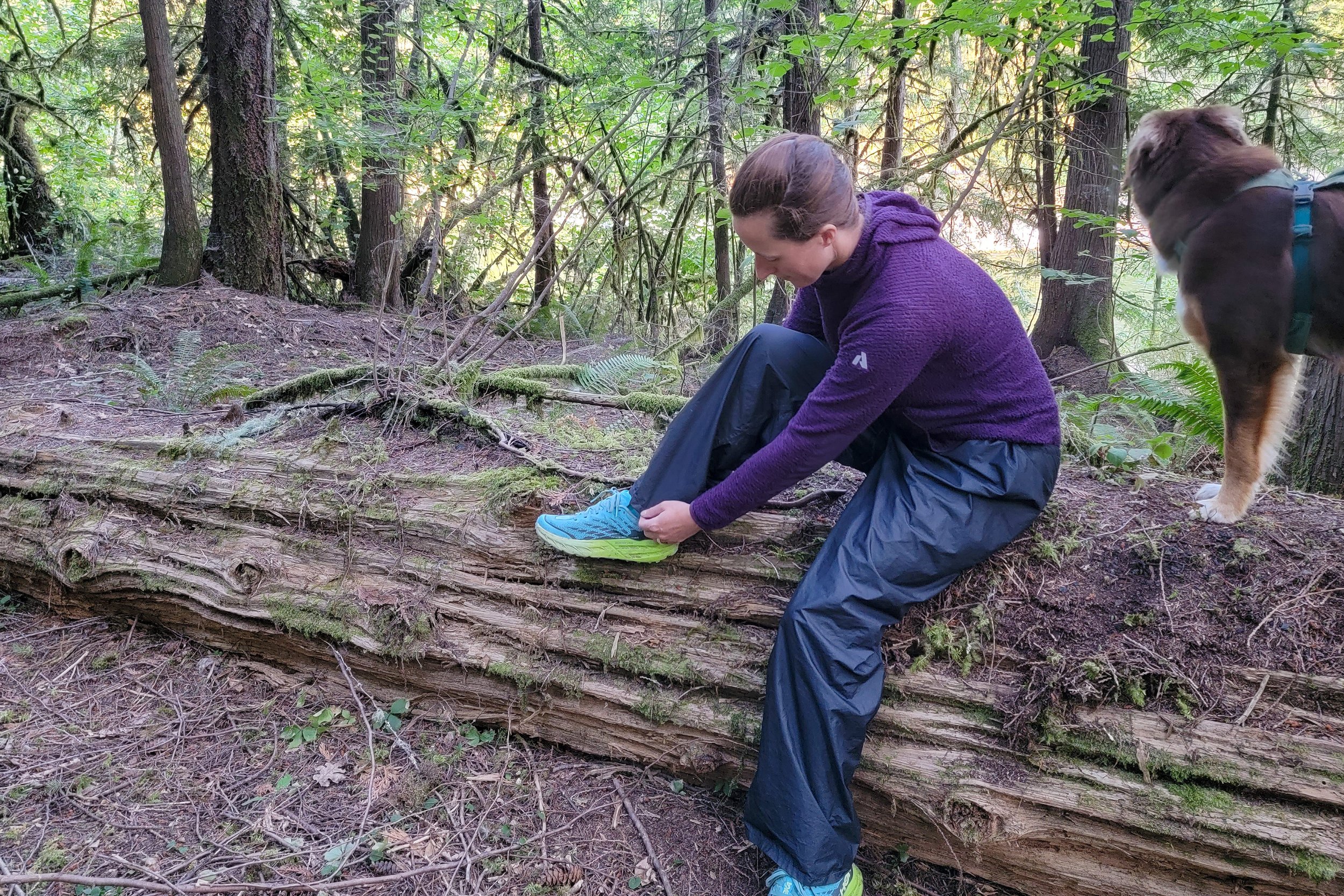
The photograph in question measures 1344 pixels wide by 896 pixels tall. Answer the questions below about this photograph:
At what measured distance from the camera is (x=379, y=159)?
7.06 metres

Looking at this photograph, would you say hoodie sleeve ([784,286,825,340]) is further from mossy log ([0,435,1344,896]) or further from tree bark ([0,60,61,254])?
tree bark ([0,60,61,254])

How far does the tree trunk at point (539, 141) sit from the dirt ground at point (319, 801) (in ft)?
16.2

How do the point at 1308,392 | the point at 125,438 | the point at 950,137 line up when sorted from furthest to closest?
the point at 950,137, the point at 125,438, the point at 1308,392

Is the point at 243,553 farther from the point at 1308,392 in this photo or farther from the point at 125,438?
the point at 1308,392

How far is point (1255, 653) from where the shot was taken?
2.14 m

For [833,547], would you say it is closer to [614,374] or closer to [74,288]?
[614,374]

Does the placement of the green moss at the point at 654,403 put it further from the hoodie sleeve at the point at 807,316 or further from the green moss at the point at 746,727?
the green moss at the point at 746,727

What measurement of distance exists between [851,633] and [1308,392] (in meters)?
3.01

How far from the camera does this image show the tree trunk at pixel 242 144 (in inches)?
281

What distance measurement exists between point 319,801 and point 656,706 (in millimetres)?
1197

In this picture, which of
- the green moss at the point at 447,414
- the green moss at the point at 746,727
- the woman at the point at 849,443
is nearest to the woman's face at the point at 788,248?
the woman at the point at 849,443

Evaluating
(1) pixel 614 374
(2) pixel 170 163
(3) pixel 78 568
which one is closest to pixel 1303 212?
(1) pixel 614 374

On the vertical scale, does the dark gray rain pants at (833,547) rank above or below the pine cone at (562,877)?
above

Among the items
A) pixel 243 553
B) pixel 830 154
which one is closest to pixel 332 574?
pixel 243 553
